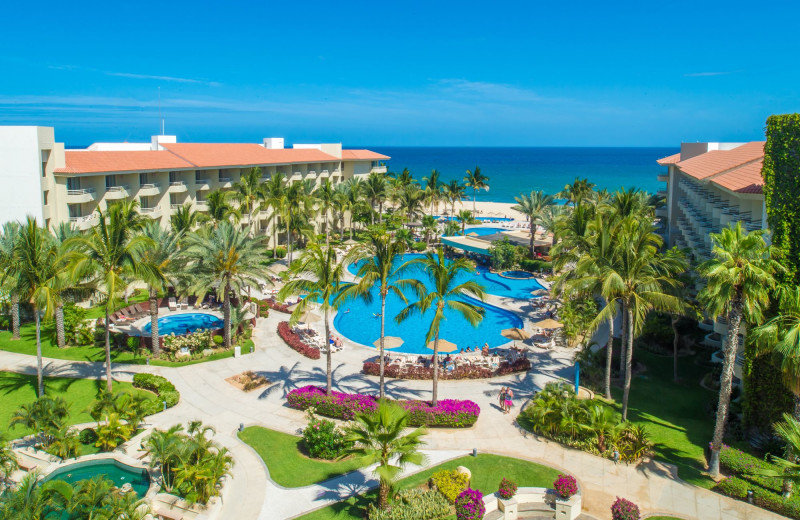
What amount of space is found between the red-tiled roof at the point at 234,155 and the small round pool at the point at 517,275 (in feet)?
86.6

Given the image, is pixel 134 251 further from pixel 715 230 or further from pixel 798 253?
pixel 715 230

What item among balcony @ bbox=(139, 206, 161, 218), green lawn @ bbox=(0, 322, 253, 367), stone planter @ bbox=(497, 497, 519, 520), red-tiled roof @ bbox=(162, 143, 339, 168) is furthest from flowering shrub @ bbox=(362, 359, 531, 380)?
red-tiled roof @ bbox=(162, 143, 339, 168)

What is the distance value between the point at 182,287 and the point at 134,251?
28.0 feet

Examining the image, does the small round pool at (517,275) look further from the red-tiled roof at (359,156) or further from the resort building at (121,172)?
the red-tiled roof at (359,156)

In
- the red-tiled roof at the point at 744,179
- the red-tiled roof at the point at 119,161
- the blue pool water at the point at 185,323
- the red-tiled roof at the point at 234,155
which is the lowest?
the blue pool water at the point at 185,323

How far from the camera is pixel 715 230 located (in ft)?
99.5

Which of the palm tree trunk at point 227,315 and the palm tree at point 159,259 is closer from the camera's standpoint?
the palm tree at point 159,259

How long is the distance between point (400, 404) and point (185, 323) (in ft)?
65.4

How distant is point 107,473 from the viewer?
21.2m

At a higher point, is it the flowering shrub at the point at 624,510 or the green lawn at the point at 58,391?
the flowering shrub at the point at 624,510

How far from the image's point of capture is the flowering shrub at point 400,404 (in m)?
24.3

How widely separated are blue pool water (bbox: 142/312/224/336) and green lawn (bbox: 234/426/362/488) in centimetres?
1358

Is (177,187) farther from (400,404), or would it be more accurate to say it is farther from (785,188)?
(785,188)

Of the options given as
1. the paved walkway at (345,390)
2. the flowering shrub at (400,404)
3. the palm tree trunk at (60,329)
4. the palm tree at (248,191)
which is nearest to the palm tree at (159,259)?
the paved walkway at (345,390)
